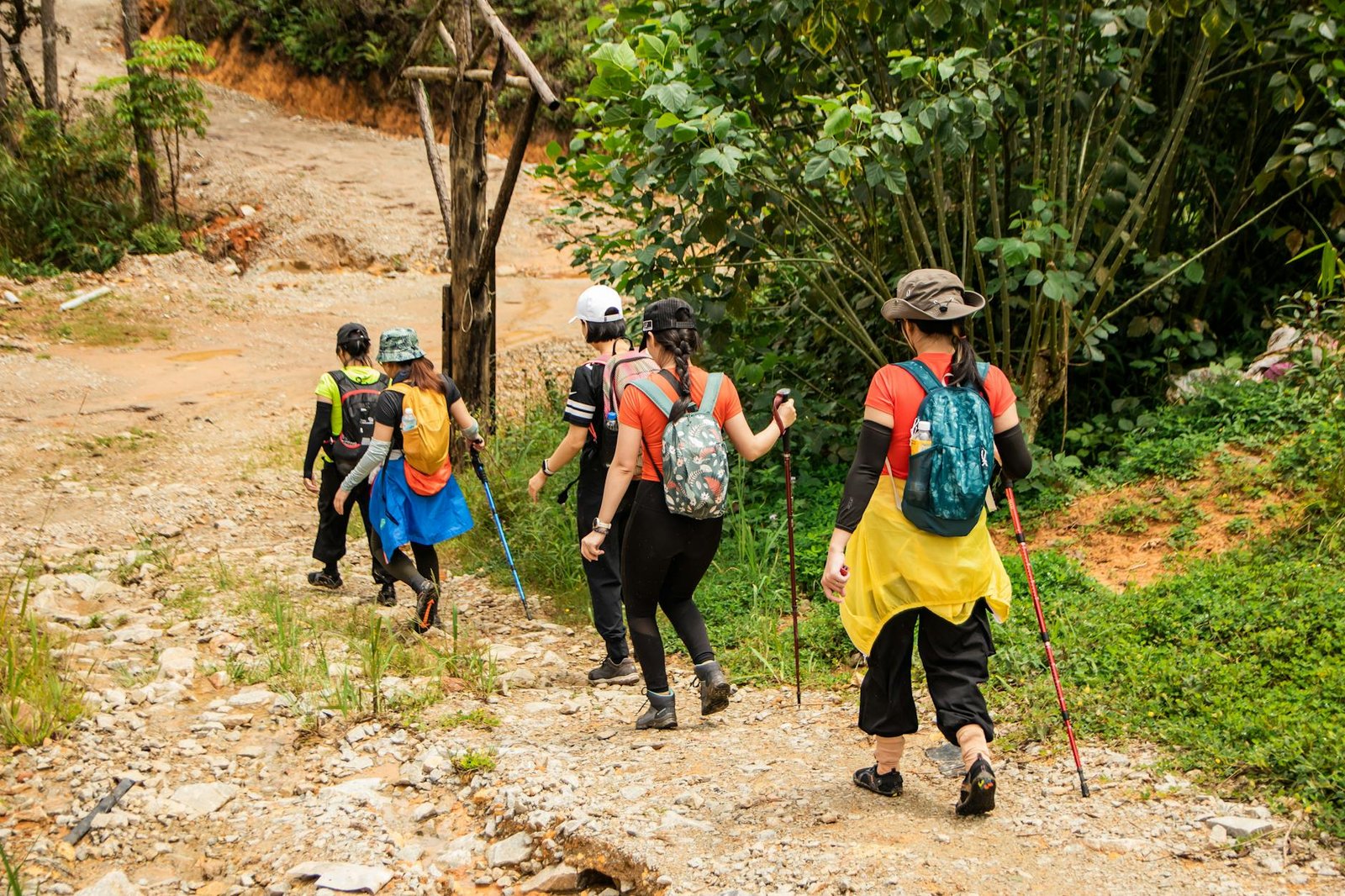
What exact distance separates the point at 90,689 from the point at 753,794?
3135 mm

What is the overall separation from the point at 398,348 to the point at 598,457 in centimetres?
128

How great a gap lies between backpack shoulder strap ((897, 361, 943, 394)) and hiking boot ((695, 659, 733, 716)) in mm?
1766

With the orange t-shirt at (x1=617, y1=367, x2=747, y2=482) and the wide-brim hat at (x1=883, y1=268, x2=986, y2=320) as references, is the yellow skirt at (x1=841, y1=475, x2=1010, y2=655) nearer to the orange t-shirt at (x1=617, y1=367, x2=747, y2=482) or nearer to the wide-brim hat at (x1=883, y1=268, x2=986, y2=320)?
the wide-brim hat at (x1=883, y1=268, x2=986, y2=320)

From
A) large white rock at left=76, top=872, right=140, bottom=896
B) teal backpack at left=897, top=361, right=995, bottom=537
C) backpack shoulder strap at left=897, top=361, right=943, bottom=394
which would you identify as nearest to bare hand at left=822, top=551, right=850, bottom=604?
teal backpack at left=897, top=361, right=995, bottom=537

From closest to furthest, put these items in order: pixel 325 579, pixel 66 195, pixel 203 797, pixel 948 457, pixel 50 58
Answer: pixel 948 457 → pixel 203 797 → pixel 325 579 → pixel 66 195 → pixel 50 58

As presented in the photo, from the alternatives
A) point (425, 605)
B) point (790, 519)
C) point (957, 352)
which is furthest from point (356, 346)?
point (957, 352)

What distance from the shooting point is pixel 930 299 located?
3729 millimetres

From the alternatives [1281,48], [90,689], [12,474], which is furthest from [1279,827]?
[12,474]

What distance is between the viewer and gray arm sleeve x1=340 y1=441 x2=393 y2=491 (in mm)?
6004

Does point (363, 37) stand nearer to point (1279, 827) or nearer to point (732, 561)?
point (732, 561)

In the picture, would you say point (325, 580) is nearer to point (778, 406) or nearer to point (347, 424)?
point (347, 424)

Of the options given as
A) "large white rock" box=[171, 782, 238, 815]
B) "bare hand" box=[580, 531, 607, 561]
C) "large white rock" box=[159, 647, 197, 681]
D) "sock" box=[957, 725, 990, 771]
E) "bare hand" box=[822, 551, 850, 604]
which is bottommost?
"large white rock" box=[171, 782, 238, 815]

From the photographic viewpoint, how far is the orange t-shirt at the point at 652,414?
4.55m

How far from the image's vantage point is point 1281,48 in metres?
7.14
